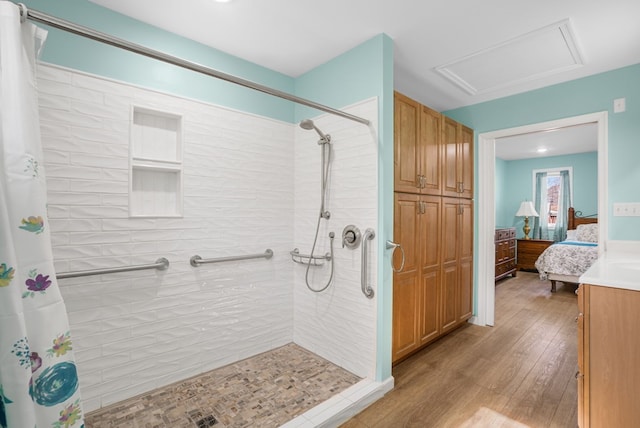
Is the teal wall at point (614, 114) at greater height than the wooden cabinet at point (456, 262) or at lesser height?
greater

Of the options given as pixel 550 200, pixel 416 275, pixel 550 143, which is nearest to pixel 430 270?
pixel 416 275

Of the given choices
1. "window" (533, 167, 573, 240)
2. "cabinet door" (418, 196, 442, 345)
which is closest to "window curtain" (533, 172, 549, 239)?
"window" (533, 167, 573, 240)

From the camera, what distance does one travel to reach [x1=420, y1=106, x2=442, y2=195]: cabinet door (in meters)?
2.62

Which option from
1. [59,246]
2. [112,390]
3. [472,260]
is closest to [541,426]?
[472,260]

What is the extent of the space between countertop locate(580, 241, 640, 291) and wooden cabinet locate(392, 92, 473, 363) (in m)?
1.09

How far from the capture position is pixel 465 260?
323cm

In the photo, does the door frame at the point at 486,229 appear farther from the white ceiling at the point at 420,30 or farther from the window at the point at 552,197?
the window at the point at 552,197

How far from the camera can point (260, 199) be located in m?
2.57

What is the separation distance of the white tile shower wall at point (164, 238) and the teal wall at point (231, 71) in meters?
0.10

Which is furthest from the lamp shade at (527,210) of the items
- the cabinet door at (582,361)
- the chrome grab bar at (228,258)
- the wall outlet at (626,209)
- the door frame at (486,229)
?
the chrome grab bar at (228,258)

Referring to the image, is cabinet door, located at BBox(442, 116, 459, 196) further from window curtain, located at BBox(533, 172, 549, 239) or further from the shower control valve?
window curtain, located at BBox(533, 172, 549, 239)

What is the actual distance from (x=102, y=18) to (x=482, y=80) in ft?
9.80

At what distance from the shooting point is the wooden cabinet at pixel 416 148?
235 cm

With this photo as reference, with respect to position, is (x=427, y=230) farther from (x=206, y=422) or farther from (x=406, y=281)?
(x=206, y=422)
